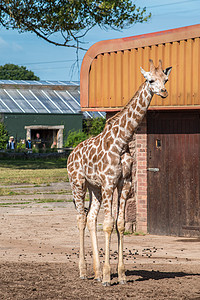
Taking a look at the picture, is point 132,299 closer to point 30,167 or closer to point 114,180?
point 114,180

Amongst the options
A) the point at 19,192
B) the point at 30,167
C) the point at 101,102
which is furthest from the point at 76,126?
the point at 101,102

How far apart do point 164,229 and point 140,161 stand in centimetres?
164

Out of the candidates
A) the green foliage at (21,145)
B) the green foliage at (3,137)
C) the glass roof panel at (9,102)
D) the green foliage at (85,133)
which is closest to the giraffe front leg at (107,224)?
the green foliage at (21,145)

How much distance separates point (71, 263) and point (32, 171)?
21.9 metres

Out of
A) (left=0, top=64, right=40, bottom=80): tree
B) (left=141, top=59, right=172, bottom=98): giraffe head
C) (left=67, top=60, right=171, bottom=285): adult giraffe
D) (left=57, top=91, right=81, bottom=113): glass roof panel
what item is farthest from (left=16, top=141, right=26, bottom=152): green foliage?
(left=0, top=64, right=40, bottom=80): tree

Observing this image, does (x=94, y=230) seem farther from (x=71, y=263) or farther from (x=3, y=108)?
(x=3, y=108)

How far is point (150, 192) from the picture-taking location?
12945mm

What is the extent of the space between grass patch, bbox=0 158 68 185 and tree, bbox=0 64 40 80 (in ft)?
203

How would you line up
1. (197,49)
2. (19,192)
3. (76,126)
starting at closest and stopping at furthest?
(197,49), (19,192), (76,126)

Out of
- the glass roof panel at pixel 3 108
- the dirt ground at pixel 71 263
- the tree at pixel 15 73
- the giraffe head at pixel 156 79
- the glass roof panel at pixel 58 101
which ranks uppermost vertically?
the tree at pixel 15 73

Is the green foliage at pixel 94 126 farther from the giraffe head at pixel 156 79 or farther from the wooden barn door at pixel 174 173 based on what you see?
the giraffe head at pixel 156 79

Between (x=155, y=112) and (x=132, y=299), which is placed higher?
(x=155, y=112)

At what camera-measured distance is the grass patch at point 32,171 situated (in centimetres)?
2598

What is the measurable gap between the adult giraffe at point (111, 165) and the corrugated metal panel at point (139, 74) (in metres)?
4.53
